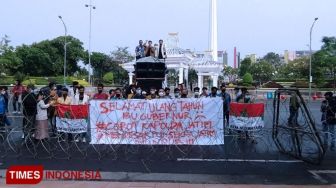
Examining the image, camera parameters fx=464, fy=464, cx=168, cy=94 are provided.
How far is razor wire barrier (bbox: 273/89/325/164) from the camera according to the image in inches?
415

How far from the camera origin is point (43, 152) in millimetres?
12430

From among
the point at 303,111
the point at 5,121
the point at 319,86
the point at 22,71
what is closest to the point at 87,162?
the point at 303,111

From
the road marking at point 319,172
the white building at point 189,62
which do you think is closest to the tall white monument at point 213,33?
the white building at point 189,62

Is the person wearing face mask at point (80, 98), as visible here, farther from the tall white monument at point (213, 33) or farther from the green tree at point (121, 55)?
the green tree at point (121, 55)

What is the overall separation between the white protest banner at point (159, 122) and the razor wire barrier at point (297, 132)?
5.13 ft

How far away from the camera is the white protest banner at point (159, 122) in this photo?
1267 cm

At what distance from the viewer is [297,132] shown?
37.4 feet

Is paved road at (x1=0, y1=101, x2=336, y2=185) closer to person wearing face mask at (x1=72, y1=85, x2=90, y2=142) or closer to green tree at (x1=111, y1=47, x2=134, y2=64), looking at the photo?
person wearing face mask at (x1=72, y1=85, x2=90, y2=142)

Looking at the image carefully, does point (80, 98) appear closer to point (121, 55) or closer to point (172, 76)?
point (172, 76)

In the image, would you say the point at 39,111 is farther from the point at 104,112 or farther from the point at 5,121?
the point at 5,121

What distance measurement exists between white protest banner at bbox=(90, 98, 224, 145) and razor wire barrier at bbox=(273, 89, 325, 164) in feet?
5.13

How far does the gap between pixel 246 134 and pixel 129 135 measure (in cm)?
370

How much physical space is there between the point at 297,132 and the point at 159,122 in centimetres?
366

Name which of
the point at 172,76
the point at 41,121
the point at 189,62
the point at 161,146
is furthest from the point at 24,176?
the point at 172,76
